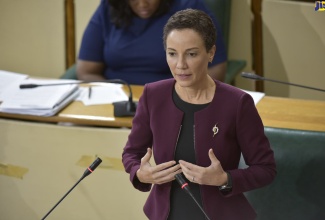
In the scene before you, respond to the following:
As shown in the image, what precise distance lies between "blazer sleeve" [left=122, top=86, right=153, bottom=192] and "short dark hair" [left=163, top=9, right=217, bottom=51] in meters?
0.20

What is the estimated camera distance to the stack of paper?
236 centimetres

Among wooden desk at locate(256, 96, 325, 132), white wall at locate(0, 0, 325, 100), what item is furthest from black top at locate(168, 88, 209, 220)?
white wall at locate(0, 0, 325, 100)

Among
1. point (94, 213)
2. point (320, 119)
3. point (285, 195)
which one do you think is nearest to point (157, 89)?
point (285, 195)

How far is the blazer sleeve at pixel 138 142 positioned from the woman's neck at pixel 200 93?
105 mm

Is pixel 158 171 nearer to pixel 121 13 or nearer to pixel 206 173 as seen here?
pixel 206 173

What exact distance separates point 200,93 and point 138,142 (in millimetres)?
208

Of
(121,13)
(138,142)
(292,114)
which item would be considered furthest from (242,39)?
(138,142)

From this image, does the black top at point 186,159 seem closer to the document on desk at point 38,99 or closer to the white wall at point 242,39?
the document on desk at point 38,99

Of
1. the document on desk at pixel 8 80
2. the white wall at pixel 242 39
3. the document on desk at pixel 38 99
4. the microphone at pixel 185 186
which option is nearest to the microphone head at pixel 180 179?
the microphone at pixel 185 186

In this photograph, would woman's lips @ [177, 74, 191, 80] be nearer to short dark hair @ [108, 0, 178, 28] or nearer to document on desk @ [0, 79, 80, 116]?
document on desk @ [0, 79, 80, 116]

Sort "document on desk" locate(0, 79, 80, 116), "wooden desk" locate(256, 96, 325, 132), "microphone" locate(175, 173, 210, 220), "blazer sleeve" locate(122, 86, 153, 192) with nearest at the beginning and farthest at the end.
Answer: "microphone" locate(175, 173, 210, 220) → "blazer sleeve" locate(122, 86, 153, 192) → "wooden desk" locate(256, 96, 325, 132) → "document on desk" locate(0, 79, 80, 116)

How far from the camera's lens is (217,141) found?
147 cm

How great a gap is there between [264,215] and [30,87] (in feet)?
3.62

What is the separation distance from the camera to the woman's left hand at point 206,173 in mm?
1411
